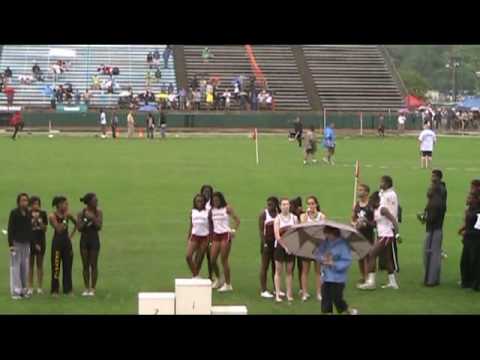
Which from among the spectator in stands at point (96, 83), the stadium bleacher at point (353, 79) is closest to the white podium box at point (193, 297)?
the stadium bleacher at point (353, 79)

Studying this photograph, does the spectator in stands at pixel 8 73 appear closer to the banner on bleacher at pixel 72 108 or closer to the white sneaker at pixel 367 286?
the banner on bleacher at pixel 72 108

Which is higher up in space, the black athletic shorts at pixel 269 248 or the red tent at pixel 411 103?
the red tent at pixel 411 103

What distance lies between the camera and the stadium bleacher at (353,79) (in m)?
70.4

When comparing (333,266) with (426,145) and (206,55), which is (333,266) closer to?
(426,145)

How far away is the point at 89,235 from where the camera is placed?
52.6 feet

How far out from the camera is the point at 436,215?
17016mm

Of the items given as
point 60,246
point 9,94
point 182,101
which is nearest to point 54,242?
point 60,246

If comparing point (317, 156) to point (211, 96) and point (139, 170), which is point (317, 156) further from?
point (211, 96)

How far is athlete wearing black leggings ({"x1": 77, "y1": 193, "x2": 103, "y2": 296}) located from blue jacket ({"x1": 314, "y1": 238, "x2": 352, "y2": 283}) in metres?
4.01

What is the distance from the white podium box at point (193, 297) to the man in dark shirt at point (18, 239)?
11.4ft

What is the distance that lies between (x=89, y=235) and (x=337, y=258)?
4.38 m

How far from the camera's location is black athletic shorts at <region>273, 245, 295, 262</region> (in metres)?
15.8

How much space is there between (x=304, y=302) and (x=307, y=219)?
4.25 ft
